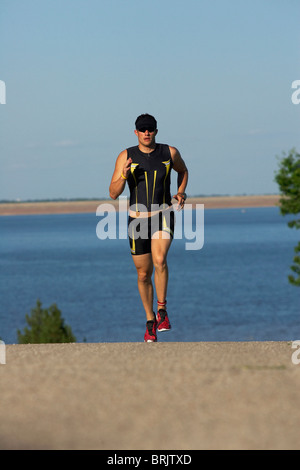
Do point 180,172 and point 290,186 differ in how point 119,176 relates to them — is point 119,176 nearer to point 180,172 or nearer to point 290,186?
point 180,172

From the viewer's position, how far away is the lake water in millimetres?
55500

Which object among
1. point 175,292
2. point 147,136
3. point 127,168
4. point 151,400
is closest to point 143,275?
point 127,168

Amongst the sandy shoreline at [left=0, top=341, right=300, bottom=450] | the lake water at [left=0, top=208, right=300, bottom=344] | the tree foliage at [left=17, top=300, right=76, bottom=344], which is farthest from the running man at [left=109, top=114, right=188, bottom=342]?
the lake water at [left=0, top=208, right=300, bottom=344]

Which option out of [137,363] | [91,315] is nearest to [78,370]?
[137,363]

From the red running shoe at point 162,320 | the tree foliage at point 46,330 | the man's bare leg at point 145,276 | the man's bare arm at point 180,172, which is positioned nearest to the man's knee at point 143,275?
the man's bare leg at point 145,276

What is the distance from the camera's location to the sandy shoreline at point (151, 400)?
5684 millimetres

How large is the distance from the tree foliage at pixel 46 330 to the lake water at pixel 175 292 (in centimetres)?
1321

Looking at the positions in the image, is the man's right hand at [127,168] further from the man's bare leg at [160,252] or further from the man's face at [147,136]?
the man's bare leg at [160,252]

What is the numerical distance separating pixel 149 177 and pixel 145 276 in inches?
50.6

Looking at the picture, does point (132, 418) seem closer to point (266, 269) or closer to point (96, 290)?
point (96, 290)

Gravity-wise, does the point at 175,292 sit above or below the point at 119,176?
above

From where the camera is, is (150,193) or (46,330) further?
(46,330)

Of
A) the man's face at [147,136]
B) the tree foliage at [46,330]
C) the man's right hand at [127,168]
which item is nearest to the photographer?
the man's right hand at [127,168]

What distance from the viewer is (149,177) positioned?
9094 millimetres
